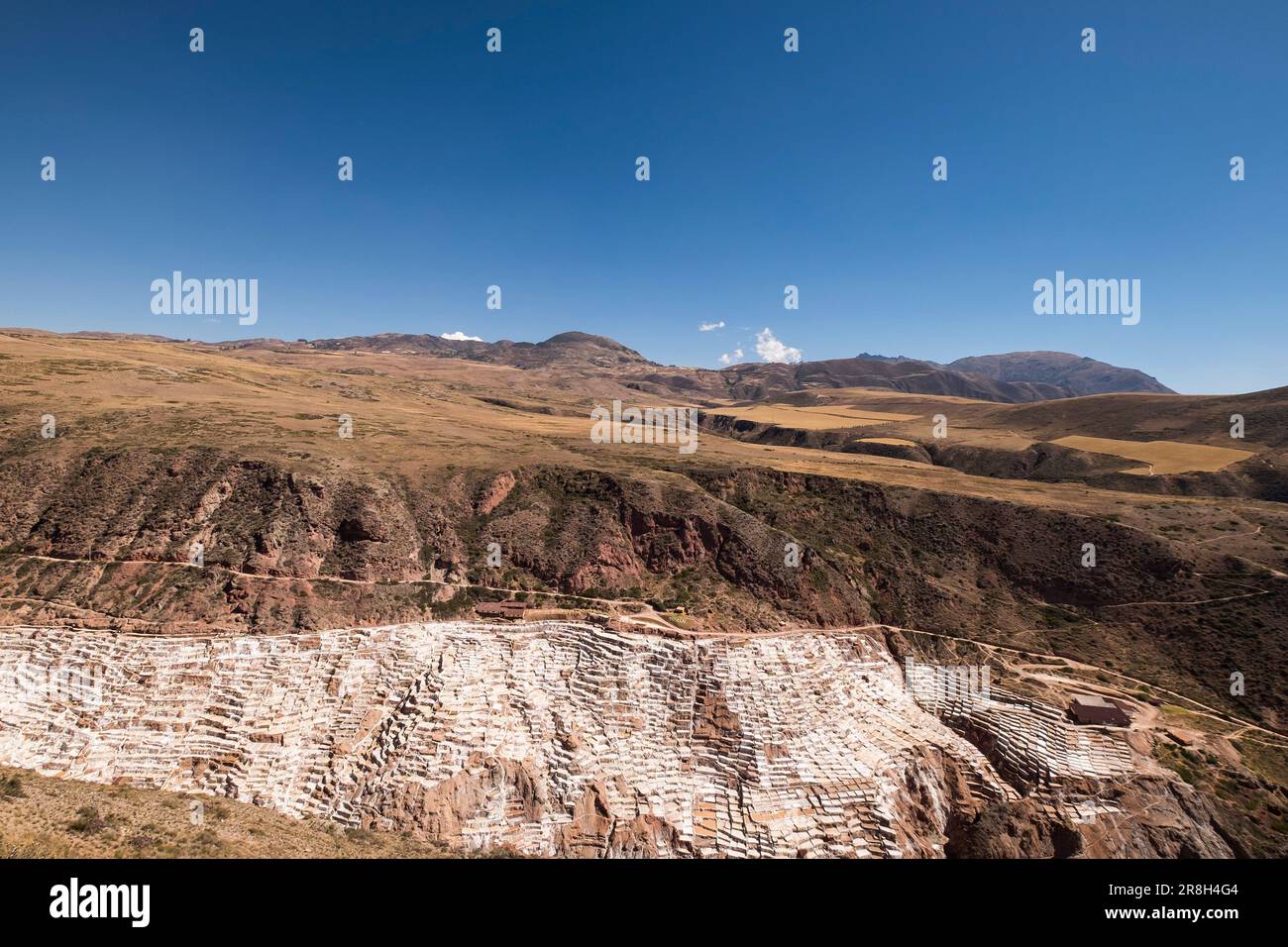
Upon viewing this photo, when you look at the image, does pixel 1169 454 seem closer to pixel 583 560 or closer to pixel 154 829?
Result: pixel 583 560

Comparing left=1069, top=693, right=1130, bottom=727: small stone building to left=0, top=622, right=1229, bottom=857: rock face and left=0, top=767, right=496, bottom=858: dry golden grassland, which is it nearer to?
left=0, top=622, right=1229, bottom=857: rock face

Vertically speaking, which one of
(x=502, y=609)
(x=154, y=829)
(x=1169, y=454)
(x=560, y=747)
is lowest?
(x=560, y=747)

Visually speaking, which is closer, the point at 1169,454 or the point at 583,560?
the point at 583,560

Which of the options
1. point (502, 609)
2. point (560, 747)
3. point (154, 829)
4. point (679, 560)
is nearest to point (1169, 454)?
point (679, 560)

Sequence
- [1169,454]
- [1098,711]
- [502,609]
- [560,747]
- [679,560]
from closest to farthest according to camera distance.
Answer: [560,747], [1098,711], [502,609], [679,560], [1169,454]

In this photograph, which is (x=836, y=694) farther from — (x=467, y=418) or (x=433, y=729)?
(x=467, y=418)

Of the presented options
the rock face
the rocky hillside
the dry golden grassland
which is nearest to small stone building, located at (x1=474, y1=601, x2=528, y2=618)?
the rocky hillside
